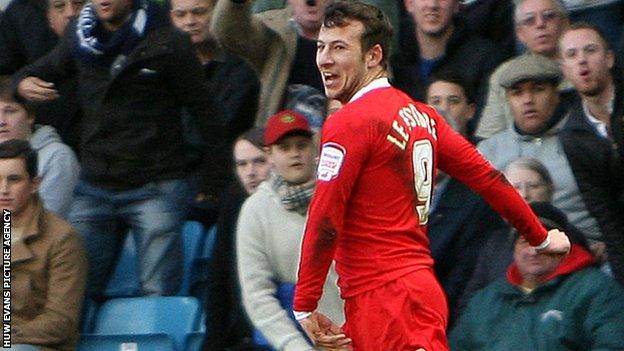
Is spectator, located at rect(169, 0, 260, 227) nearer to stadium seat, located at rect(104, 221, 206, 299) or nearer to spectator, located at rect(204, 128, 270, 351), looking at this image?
stadium seat, located at rect(104, 221, 206, 299)

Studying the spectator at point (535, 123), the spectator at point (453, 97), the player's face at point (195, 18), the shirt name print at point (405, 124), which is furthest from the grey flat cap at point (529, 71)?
the shirt name print at point (405, 124)

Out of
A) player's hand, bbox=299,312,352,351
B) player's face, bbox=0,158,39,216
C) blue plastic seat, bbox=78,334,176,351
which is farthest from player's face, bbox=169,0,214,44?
player's hand, bbox=299,312,352,351

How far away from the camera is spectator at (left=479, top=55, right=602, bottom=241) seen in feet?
25.3

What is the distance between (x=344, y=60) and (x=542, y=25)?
3151 mm

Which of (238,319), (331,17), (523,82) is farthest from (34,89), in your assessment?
(331,17)

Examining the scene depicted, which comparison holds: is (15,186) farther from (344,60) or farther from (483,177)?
(483,177)

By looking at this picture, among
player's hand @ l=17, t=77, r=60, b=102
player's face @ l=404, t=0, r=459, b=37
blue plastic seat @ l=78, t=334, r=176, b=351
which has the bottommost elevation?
blue plastic seat @ l=78, t=334, r=176, b=351

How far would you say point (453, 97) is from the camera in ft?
27.0

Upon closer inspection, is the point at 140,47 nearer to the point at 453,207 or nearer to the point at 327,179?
the point at 453,207

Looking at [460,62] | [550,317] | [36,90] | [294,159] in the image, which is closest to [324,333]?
[550,317]

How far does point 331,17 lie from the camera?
5.68 meters

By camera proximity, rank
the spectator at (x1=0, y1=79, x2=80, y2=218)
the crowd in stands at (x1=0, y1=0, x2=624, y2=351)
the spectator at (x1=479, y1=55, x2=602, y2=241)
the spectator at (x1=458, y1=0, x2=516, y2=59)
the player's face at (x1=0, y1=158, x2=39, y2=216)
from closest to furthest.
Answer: the crowd in stands at (x1=0, y1=0, x2=624, y2=351)
the spectator at (x1=479, y1=55, x2=602, y2=241)
the player's face at (x1=0, y1=158, x2=39, y2=216)
the spectator at (x1=0, y1=79, x2=80, y2=218)
the spectator at (x1=458, y1=0, x2=516, y2=59)

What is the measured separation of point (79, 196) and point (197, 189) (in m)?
0.57

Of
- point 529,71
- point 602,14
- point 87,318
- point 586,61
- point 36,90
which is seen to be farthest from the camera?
point 602,14
